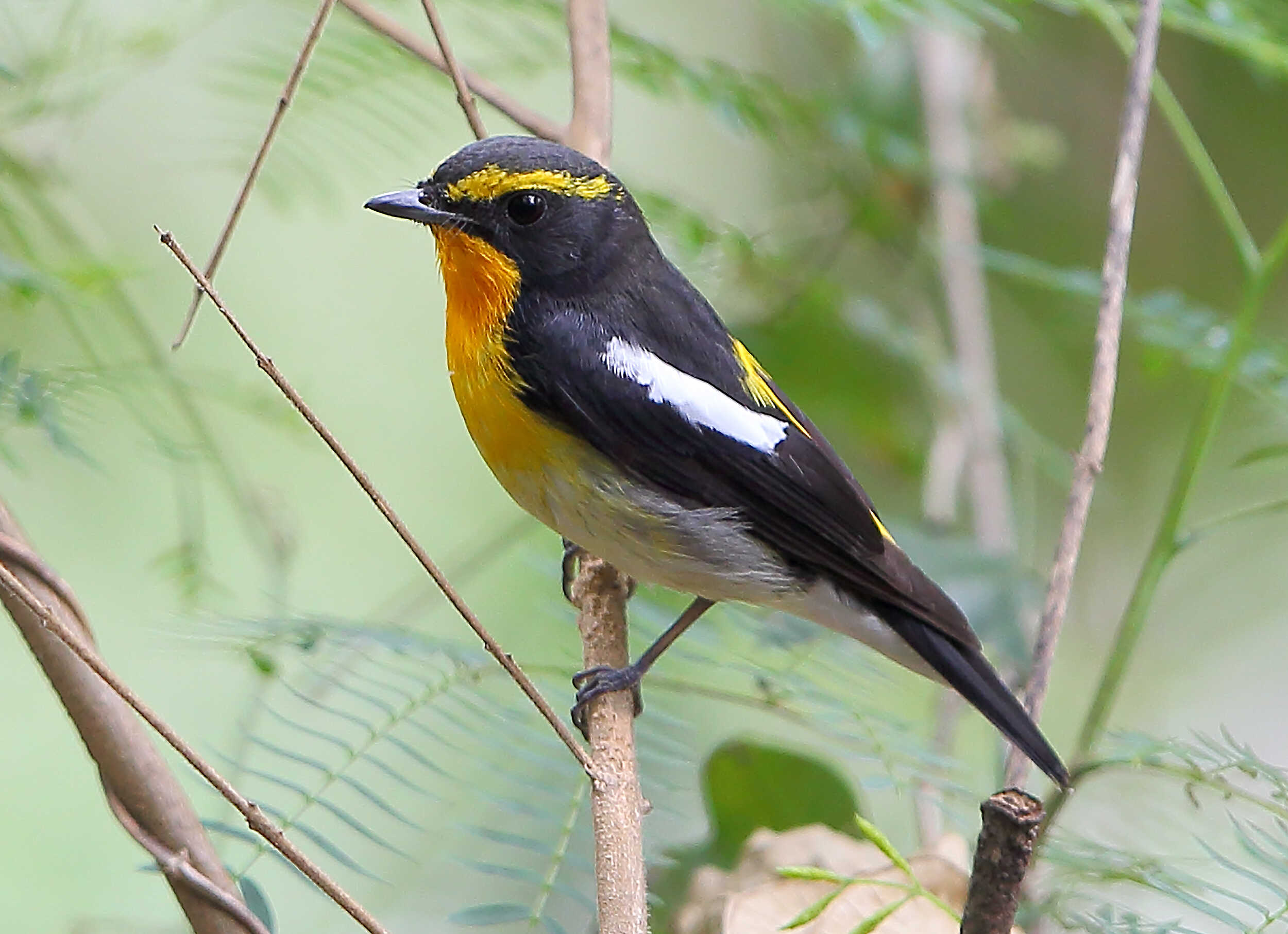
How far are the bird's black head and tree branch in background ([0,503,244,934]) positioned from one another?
0.91m

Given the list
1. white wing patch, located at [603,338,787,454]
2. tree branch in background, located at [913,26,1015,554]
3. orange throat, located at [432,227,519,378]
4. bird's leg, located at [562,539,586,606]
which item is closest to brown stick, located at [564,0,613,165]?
orange throat, located at [432,227,519,378]

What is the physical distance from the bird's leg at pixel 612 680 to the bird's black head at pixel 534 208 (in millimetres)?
573

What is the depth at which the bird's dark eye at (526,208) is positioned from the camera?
2.06m

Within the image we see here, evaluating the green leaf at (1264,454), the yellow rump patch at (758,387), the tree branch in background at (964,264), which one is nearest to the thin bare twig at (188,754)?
the yellow rump patch at (758,387)

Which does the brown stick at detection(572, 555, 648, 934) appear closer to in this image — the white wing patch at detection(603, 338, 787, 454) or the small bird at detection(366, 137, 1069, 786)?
the small bird at detection(366, 137, 1069, 786)

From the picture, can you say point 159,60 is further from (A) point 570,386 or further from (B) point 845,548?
(B) point 845,548

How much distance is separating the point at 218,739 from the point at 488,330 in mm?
1737

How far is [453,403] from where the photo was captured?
4.39 m

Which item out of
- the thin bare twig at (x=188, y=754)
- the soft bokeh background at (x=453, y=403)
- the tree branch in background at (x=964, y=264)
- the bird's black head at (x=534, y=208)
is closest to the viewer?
the thin bare twig at (x=188, y=754)

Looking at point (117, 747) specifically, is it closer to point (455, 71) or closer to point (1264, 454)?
point (455, 71)

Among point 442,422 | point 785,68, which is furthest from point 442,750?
point 785,68

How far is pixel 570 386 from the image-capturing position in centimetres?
203

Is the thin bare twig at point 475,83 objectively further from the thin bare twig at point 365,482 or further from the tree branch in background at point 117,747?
the tree branch in background at point 117,747

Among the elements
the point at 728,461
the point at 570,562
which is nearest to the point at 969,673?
the point at 728,461
